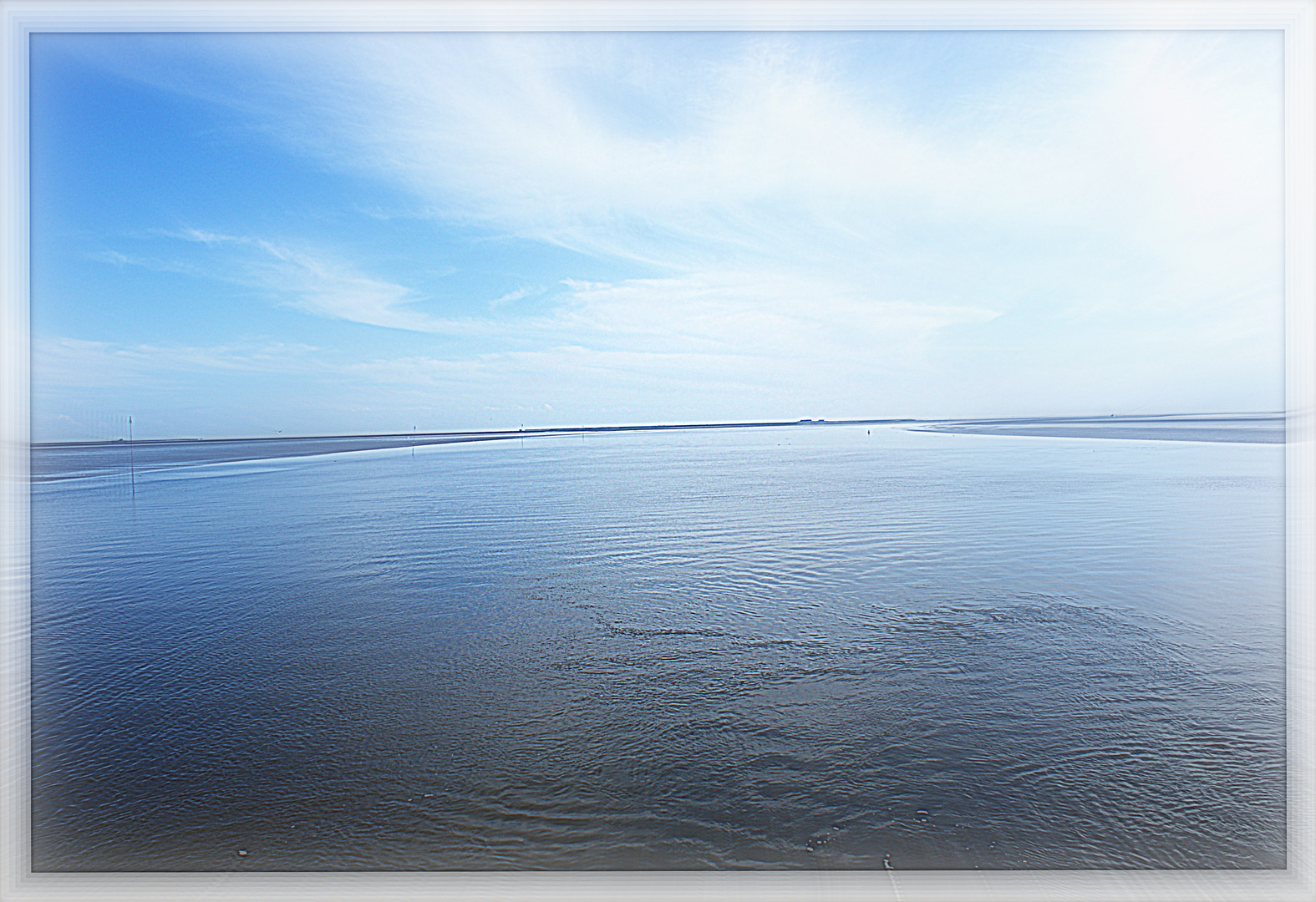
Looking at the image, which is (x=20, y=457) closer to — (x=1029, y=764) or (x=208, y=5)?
(x=208, y=5)

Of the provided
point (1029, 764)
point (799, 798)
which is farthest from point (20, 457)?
point (1029, 764)

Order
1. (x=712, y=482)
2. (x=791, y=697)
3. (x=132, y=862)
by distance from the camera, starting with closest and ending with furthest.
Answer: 1. (x=132, y=862)
2. (x=791, y=697)
3. (x=712, y=482)

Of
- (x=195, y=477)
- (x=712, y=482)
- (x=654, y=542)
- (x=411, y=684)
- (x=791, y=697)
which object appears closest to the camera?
(x=791, y=697)

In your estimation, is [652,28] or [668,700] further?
[668,700]

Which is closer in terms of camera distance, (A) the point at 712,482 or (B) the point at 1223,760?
(B) the point at 1223,760

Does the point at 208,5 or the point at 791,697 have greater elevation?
the point at 208,5

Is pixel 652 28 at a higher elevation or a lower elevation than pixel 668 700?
higher

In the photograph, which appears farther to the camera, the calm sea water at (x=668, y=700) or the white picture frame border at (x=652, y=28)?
the calm sea water at (x=668, y=700)

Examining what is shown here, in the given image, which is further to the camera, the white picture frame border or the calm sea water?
the calm sea water
